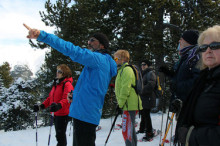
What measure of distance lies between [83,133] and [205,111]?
4.88 feet

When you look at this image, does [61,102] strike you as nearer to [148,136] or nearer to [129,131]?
[129,131]

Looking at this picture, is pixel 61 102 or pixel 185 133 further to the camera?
pixel 61 102

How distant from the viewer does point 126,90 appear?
344 centimetres

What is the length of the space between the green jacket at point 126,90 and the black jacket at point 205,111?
2008 mm

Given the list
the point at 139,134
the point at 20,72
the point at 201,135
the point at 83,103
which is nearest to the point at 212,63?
the point at 201,135

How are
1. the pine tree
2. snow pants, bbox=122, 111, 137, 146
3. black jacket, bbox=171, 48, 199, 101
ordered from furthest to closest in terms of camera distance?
the pine tree, snow pants, bbox=122, 111, 137, 146, black jacket, bbox=171, 48, 199, 101

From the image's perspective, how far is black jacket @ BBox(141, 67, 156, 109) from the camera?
527 centimetres

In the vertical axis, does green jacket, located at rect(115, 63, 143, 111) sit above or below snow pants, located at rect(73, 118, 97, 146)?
above

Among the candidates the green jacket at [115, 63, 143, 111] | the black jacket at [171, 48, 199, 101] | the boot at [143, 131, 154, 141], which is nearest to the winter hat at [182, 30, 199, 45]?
the black jacket at [171, 48, 199, 101]

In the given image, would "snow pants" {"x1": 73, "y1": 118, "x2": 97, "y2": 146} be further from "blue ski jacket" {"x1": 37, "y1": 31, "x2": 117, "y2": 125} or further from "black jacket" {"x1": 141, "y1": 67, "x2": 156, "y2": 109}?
"black jacket" {"x1": 141, "y1": 67, "x2": 156, "y2": 109}

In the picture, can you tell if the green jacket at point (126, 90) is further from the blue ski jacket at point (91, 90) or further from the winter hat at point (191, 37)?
the winter hat at point (191, 37)

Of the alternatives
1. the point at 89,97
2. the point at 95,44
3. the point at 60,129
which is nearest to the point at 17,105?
the point at 60,129

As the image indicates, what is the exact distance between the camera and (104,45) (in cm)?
268

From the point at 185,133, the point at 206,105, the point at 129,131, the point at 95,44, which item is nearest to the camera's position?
the point at 206,105
